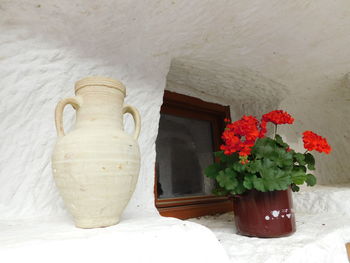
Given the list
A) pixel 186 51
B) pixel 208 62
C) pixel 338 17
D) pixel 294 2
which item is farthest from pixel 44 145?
pixel 338 17

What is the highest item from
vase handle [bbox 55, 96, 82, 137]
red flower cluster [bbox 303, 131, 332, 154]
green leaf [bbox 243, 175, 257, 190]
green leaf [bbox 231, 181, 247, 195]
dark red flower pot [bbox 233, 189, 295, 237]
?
vase handle [bbox 55, 96, 82, 137]

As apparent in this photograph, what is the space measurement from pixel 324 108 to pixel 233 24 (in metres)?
0.99

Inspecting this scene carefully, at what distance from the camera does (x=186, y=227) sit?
55cm

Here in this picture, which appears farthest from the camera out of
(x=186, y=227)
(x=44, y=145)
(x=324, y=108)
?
(x=324, y=108)

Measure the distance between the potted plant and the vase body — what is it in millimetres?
346

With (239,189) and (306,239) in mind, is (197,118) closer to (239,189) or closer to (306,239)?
(239,189)

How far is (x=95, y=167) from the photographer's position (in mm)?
503

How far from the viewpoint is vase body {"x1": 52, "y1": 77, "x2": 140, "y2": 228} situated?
505 millimetres

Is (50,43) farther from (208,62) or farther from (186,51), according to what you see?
(208,62)

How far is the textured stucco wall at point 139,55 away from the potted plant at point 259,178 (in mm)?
260

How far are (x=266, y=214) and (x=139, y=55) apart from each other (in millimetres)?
Result: 626

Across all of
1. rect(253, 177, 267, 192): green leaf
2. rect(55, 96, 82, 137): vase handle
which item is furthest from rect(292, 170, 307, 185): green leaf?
rect(55, 96, 82, 137): vase handle

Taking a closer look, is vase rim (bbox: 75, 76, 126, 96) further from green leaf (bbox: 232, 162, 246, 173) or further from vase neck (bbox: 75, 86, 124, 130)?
green leaf (bbox: 232, 162, 246, 173)

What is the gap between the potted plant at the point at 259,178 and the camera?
759mm
